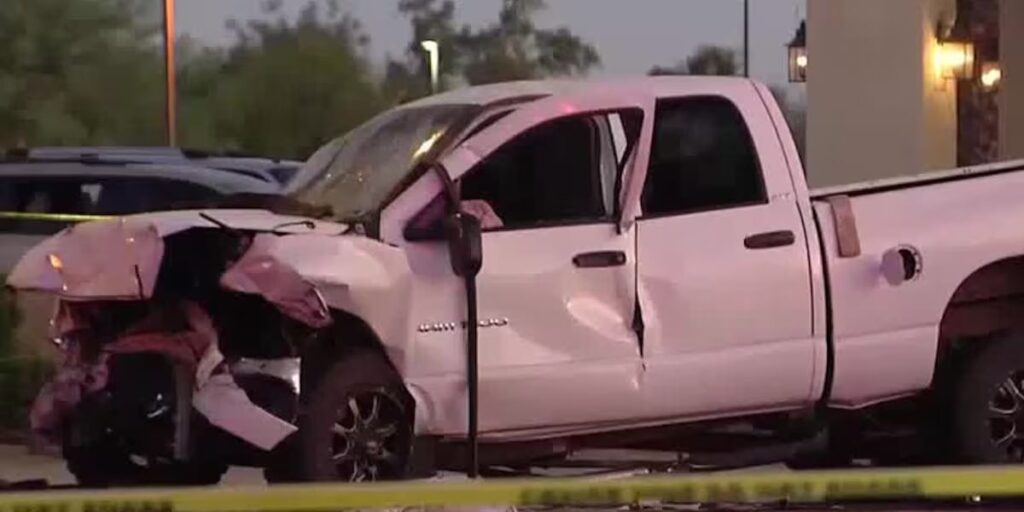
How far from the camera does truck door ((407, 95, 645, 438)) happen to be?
7.61m

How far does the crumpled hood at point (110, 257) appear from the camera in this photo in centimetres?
729

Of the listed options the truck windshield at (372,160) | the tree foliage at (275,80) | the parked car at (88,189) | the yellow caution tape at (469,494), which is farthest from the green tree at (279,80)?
the yellow caution tape at (469,494)

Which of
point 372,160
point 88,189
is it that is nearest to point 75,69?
point 88,189

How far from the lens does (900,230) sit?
26.6 feet

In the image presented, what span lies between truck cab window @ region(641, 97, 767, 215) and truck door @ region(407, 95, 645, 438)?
6.3 inches

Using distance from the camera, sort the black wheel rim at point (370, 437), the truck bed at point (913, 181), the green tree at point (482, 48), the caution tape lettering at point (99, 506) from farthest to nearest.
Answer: the green tree at point (482, 48) < the truck bed at point (913, 181) < the black wheel rim at point (370, 437) < the caution tape lettering at point (99, 506)

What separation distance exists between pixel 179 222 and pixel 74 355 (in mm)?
739

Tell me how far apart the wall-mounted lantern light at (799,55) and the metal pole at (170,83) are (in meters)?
5.08

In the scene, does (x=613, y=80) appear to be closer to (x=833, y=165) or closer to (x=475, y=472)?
(x=475, y=472)

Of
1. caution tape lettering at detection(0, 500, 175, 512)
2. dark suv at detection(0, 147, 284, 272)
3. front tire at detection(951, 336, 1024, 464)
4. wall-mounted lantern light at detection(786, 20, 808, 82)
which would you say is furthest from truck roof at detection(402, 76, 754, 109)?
wall-mounted lantern light at detection(786, 20, 808, 82)

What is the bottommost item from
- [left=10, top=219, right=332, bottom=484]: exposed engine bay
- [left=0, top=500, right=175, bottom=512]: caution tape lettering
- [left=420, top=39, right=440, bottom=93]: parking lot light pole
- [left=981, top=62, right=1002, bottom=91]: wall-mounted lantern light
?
[left=0, top=500, right=175, bottom=512]: caution tape lettering

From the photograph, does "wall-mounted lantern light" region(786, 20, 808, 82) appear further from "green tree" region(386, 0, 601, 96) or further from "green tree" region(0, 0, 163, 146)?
"green tree" region(0, 0, 163, 146)

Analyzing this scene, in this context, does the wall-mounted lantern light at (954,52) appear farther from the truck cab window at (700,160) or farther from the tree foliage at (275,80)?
the truck cab window at (700,160)

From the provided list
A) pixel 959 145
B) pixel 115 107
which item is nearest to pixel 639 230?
pixel 959 145
